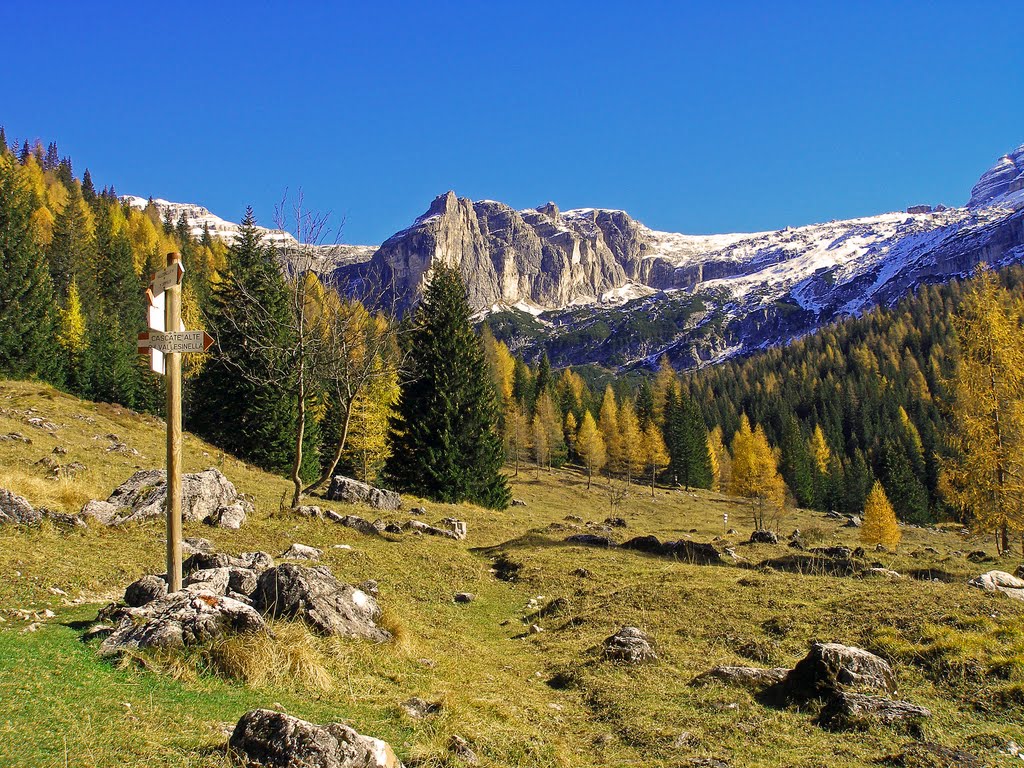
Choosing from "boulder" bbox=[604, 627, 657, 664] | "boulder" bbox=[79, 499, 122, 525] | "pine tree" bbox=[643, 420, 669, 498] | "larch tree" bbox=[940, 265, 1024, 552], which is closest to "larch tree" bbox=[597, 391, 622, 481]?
"pine tree" bbox=[643, 420, 669, 498]

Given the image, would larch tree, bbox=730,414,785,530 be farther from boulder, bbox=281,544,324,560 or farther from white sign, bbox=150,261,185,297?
white sign, bbox=150,261,185,297

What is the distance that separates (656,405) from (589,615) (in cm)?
9166

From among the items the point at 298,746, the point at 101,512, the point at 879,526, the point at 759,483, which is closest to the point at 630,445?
the point at 759,483

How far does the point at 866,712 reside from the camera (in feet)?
23.2

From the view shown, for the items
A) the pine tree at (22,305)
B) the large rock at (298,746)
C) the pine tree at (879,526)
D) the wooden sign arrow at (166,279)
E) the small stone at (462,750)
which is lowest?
the pine tree at (879,526)

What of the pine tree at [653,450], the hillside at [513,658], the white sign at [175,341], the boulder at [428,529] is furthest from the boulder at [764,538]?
the pine tree at [653,450]

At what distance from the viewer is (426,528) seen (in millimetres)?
21266

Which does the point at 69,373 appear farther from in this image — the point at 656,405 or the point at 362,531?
the point at 656,405

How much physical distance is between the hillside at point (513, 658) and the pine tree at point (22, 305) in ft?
104

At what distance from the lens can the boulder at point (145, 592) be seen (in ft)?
27.5

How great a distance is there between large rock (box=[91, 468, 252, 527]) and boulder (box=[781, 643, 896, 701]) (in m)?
13.6

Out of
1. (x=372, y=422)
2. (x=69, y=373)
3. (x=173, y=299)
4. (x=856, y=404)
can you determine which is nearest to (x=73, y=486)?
(x=173, y=299)

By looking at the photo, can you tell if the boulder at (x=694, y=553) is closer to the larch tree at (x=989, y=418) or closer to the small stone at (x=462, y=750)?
the larch tree at (x=989, y=418)

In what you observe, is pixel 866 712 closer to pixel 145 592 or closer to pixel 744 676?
pixel 744 676
